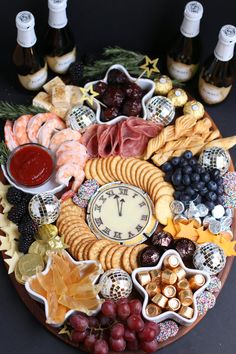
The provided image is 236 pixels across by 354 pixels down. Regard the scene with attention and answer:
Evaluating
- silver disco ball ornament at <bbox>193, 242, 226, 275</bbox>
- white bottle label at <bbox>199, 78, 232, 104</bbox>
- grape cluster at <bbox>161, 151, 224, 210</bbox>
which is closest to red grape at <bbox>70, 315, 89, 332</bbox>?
silver disco ball ornament at <bbox>193, 242, 226, 275</bbox>

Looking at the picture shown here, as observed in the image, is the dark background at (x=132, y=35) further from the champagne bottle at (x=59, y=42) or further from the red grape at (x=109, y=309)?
the red grape at (x=109, y=309)

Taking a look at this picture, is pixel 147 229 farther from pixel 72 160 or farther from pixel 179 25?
pixel 179 25

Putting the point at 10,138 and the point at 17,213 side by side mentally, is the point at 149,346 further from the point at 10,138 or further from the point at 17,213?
the point at 10,138

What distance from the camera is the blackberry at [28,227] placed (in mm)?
2180

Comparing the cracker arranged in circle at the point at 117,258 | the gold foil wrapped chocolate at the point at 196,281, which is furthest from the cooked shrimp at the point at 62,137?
the gold foil wrapped chocolate at the point at 196,281

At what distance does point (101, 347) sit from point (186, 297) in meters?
0.31

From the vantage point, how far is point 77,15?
2.59 m

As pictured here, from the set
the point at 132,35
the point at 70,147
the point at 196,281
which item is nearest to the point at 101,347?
the point at 196,281

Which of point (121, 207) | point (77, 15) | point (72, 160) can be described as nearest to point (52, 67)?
point (77, 15)

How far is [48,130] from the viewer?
2.35 metres

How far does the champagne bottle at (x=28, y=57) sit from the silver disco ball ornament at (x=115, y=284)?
85 centimetres

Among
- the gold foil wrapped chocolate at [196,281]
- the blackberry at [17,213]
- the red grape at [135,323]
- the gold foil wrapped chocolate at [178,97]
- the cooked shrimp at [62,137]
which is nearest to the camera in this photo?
the red grape at [135,323]

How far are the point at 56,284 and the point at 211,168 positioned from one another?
70cm

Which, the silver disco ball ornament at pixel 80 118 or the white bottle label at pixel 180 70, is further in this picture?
the white bottle label at pixel 180 70
